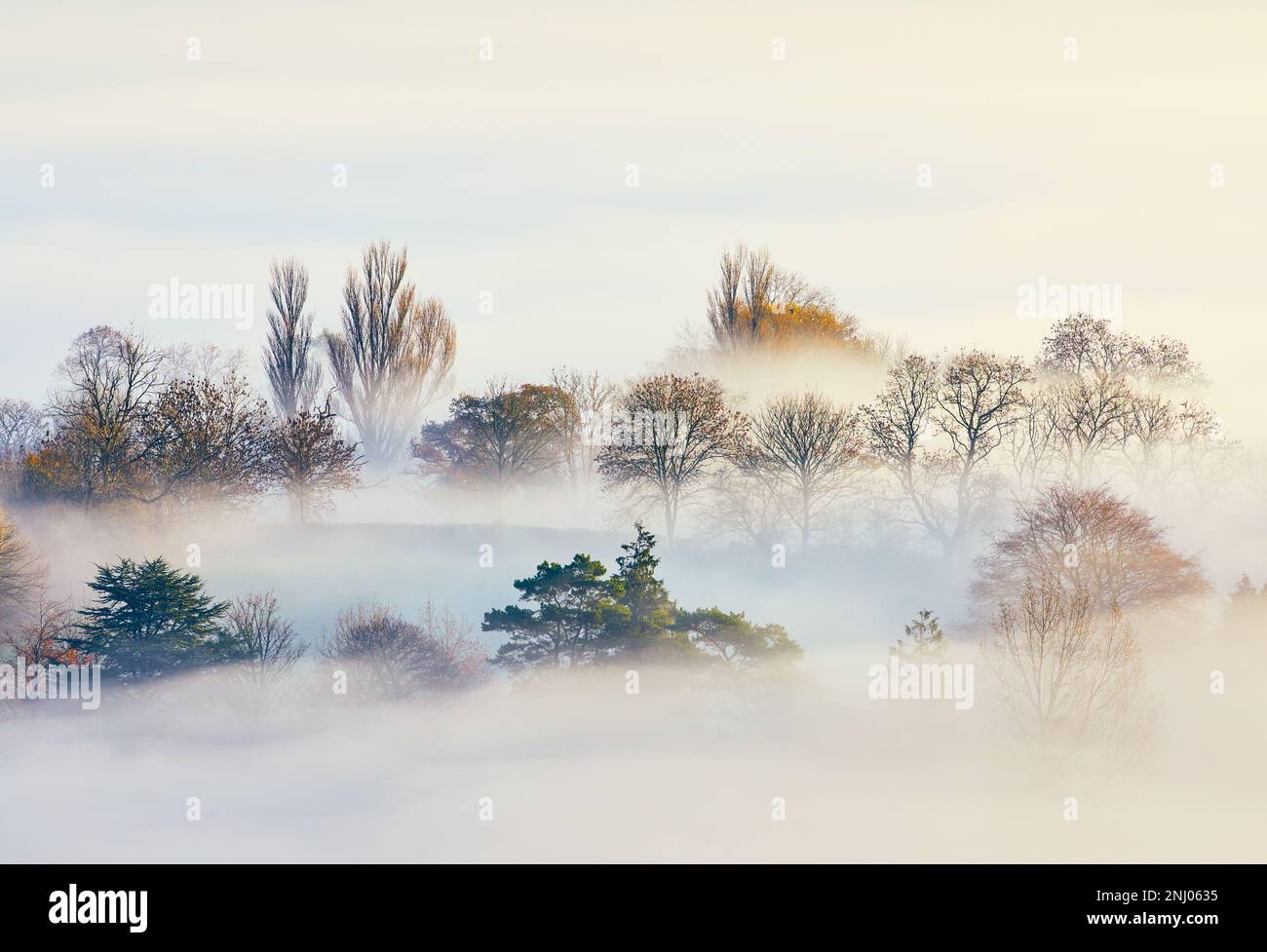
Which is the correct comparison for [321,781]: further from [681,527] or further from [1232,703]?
[1232,703]

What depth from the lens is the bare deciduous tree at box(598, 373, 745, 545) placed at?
6138 cm

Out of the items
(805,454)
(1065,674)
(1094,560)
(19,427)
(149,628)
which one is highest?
(19,427)

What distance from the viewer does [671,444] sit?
203 feet

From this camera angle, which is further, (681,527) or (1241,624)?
(681,527)

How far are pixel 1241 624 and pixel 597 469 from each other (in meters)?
23.4

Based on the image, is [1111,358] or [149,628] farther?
[1111,358]

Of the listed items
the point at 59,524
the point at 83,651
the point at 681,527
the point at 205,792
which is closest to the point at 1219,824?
the point at 681,527

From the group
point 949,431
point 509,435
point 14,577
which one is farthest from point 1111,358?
point 14,577

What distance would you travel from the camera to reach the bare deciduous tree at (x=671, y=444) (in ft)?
201

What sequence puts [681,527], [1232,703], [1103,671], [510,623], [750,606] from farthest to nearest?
[681,527] → [750,606] → [1232,703] → [1103,671] → [510,623]

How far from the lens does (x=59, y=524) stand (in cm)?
5806

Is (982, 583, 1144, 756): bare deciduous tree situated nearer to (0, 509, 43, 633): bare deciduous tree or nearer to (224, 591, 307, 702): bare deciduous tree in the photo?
(224, 591, 307, 702): bare deciduous tree

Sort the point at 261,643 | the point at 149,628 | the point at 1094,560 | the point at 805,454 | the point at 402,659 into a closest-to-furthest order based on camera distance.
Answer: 1. the point at 149,628
2. the point at 261,643
3. the point at 402,659
4. the point at 1094,560
5. the point at 805,454

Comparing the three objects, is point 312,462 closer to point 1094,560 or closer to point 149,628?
point 149,628
